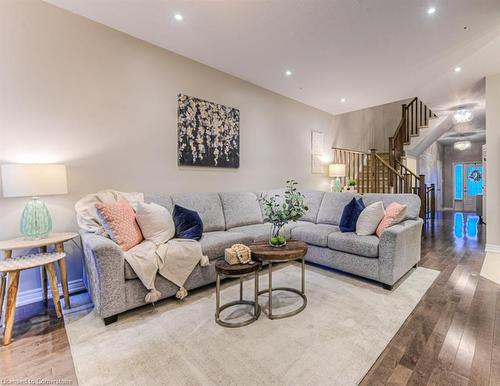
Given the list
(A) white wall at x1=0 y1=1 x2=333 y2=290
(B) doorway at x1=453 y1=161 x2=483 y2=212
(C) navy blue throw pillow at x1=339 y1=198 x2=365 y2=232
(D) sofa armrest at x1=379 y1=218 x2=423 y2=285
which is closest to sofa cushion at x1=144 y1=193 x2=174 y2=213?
(A) white wall at x1=0 y1=1 x2=333 y2=290

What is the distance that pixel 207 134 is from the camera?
11.9 feet

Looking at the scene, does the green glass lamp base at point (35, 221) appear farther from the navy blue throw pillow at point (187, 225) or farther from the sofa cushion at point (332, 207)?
the sofa cushion at point (332, 207)

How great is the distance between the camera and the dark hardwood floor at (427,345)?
1.42 metres

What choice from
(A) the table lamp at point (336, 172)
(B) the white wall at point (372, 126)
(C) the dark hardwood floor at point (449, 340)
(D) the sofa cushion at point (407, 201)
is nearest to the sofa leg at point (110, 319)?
(C) the dark hardwood floor at point (449, 340)

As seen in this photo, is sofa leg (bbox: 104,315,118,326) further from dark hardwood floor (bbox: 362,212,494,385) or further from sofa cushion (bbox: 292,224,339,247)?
sofa cushion (bbox: 292,224,339,247)

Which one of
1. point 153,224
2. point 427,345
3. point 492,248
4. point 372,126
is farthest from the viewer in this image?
point 372,126

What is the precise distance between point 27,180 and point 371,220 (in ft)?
11.1

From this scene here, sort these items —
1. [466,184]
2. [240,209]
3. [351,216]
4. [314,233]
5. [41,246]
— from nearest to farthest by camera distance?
[41,246] → [351,216] → [314,233] → [240,209] → [466,184]

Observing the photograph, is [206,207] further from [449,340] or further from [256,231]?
[449,340]

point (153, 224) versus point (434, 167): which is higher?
point (434, 167)

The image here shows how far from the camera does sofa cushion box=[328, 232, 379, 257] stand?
258cm

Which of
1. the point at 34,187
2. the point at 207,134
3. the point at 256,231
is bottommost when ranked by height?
the point at 256,231

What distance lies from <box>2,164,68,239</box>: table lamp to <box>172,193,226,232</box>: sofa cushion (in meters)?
1.19

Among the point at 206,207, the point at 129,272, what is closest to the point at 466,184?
the point at 206,207
